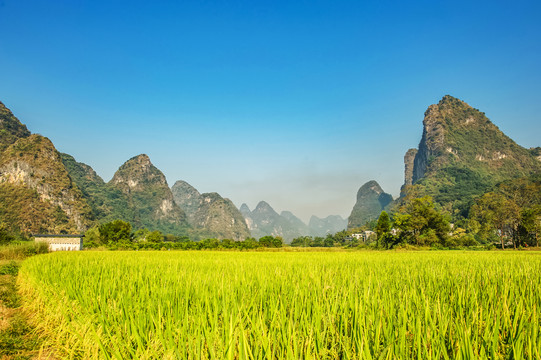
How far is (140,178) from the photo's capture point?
191750 mm

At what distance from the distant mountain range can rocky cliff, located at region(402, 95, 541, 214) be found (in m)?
0.52

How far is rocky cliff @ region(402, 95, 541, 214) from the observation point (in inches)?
5787

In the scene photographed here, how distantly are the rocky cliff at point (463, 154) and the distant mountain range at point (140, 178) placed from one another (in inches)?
20.5

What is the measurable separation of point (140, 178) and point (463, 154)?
678ft

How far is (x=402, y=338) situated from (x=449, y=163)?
196m

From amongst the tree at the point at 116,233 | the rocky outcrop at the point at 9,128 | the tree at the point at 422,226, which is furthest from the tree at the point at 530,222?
the rocky outcrop at the point at 9,128

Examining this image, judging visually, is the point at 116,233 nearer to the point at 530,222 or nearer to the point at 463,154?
the point at 530,222

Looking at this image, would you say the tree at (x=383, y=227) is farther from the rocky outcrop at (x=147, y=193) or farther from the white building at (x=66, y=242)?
the rocky outcrop at (x=147, y=193)

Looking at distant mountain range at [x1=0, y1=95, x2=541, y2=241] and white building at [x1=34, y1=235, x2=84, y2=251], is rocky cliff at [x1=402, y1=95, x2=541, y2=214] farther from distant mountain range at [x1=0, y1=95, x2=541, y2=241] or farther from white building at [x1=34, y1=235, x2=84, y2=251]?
white building at [x1=34, y1=235, x2=84, y2=251]

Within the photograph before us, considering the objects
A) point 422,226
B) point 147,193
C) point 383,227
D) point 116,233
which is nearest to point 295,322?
point 383,227

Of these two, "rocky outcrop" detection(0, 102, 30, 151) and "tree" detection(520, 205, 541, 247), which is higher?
"rocky outcrop" detection(0, 102, 30, 151)

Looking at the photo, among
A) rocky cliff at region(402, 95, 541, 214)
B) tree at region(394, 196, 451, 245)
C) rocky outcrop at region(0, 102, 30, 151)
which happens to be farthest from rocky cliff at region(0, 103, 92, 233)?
rocky cliff at region(402, 95, 541, 214)

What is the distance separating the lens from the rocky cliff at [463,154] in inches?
5787

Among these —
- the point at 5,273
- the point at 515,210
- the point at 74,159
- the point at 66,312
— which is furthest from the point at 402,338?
the point at 74,159
